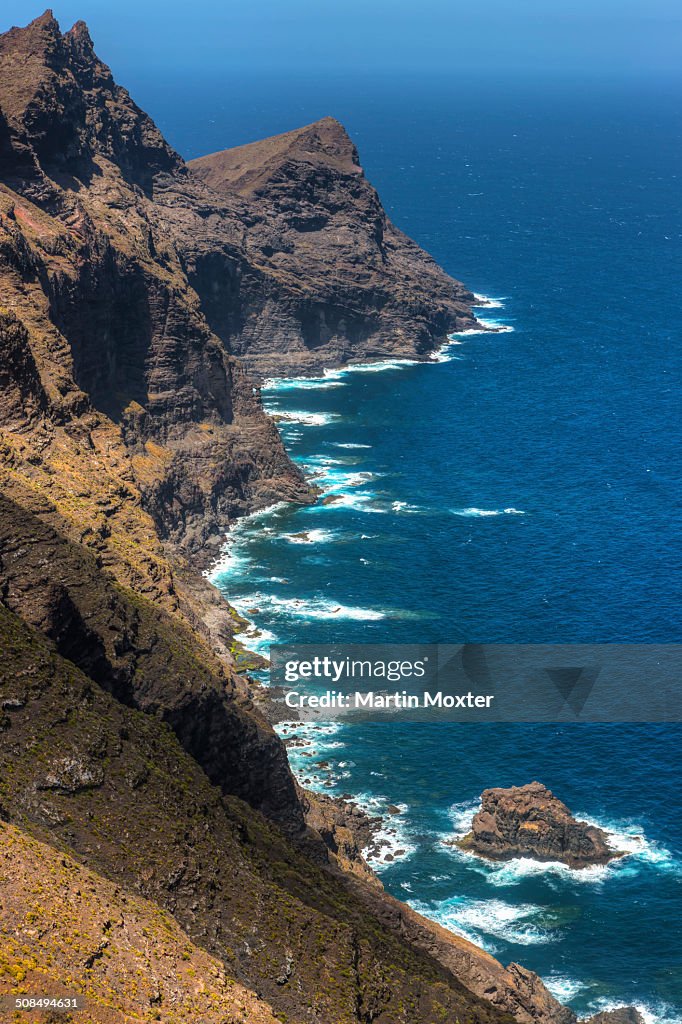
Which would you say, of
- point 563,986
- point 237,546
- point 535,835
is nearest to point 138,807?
point 563,986

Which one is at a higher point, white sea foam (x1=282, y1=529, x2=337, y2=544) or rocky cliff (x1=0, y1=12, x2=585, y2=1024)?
rocky cliff (x1=0, y1=12, x2=585, y2=1024)

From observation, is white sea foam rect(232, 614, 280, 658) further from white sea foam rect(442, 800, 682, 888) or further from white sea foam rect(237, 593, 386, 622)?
white sea foam rect(442, 800, 682, 888)

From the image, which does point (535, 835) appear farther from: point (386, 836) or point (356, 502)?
point (356, 502)

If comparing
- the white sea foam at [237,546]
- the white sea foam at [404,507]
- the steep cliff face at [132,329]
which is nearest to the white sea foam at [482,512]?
the white sea foam at [404,507]

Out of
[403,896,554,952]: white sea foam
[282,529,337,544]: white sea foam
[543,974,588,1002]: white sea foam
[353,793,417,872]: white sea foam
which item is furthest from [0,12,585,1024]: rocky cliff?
[282,529,337,544]: white sea foam

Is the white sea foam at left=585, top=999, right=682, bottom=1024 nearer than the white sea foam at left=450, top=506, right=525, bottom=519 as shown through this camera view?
Yes

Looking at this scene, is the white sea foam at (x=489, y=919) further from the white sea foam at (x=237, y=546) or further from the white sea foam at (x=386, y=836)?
the white sea foam at (x=237, y=546)
